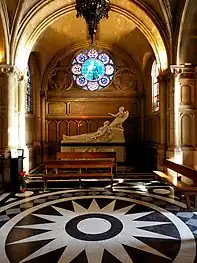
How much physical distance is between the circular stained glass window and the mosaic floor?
28.8 ft

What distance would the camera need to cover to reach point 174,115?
870cm

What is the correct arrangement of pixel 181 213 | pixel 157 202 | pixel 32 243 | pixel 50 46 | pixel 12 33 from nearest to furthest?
pixel 32 243, pixel 181 213, pixel 157 202, pixel 12 33, pixel 50 46

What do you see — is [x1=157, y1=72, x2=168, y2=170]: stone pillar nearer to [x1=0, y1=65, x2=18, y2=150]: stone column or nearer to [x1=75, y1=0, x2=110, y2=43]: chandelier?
[x1=75, y1=0, x2=110, y2=43]: chandelier

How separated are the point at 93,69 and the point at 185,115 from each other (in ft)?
22.9

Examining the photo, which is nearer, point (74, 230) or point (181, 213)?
point (74, 230)

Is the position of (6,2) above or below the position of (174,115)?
above

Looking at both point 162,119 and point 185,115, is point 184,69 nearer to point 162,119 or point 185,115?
point 185,115

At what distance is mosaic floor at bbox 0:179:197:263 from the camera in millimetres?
3170

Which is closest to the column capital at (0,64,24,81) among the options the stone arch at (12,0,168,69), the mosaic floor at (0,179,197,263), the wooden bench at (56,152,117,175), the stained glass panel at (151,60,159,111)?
the stone arch at (12,0,168,69)

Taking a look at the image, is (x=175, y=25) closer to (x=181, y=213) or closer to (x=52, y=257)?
(x=181, y=213)

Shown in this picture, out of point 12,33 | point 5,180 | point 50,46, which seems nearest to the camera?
point 5,180

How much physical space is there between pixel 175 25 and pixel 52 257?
862cm

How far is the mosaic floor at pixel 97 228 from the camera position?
3.17m

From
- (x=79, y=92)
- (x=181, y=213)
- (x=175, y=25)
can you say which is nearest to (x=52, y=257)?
(x=181, y=213)
